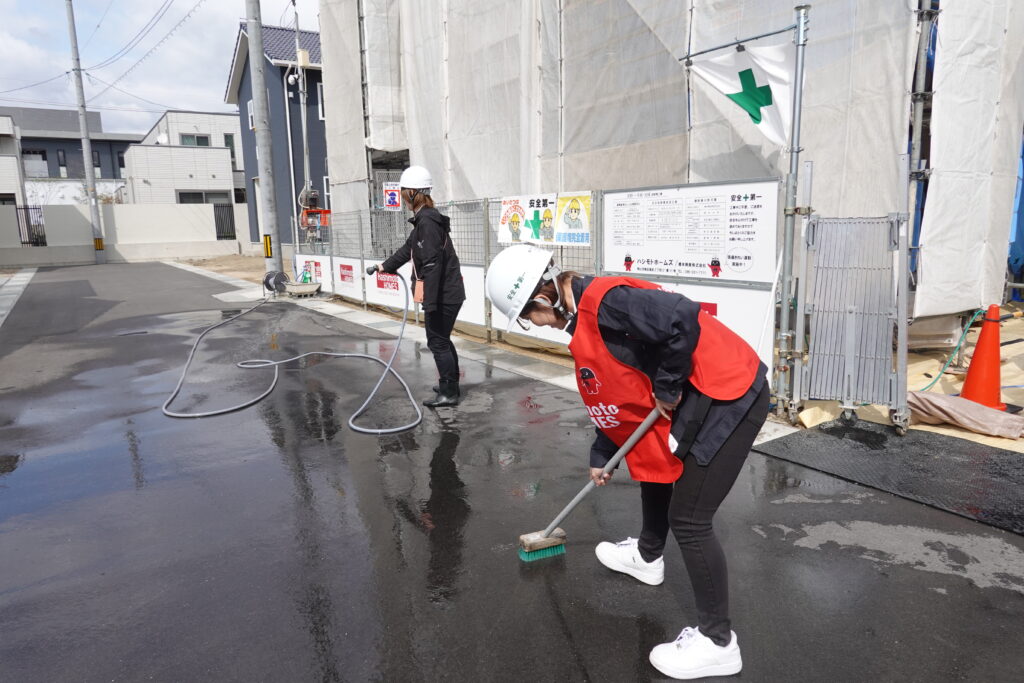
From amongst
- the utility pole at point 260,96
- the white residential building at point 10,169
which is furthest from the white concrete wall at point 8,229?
the utility pole at point 260,96

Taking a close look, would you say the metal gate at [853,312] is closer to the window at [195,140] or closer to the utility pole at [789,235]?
the utility pole at [789,235]

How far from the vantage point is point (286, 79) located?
79.3 ft

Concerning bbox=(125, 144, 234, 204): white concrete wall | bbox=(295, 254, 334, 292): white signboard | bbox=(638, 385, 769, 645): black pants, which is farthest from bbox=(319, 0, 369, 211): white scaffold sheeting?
bbox=(125, 144, 234, 204): white concrete wall

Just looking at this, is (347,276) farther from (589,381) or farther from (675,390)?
(675,390)

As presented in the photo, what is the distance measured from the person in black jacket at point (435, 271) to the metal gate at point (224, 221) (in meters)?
31.2

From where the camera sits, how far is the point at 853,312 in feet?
16.3

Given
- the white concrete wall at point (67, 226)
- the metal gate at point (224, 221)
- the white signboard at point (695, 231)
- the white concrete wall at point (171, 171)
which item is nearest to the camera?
the white signboard at point (695, 231)

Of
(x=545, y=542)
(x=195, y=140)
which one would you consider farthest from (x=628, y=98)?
(x=195, y=140)

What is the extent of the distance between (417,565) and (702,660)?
146 centimetres

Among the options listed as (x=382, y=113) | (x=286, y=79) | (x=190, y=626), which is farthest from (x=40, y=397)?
(x=286, y=79)

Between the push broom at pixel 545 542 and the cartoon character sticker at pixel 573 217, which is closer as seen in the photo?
the push broom at pixel 545 542

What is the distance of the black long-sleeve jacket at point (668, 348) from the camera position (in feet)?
7.09

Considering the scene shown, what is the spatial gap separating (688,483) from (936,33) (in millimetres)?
5856

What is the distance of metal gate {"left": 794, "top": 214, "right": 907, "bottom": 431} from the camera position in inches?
189
